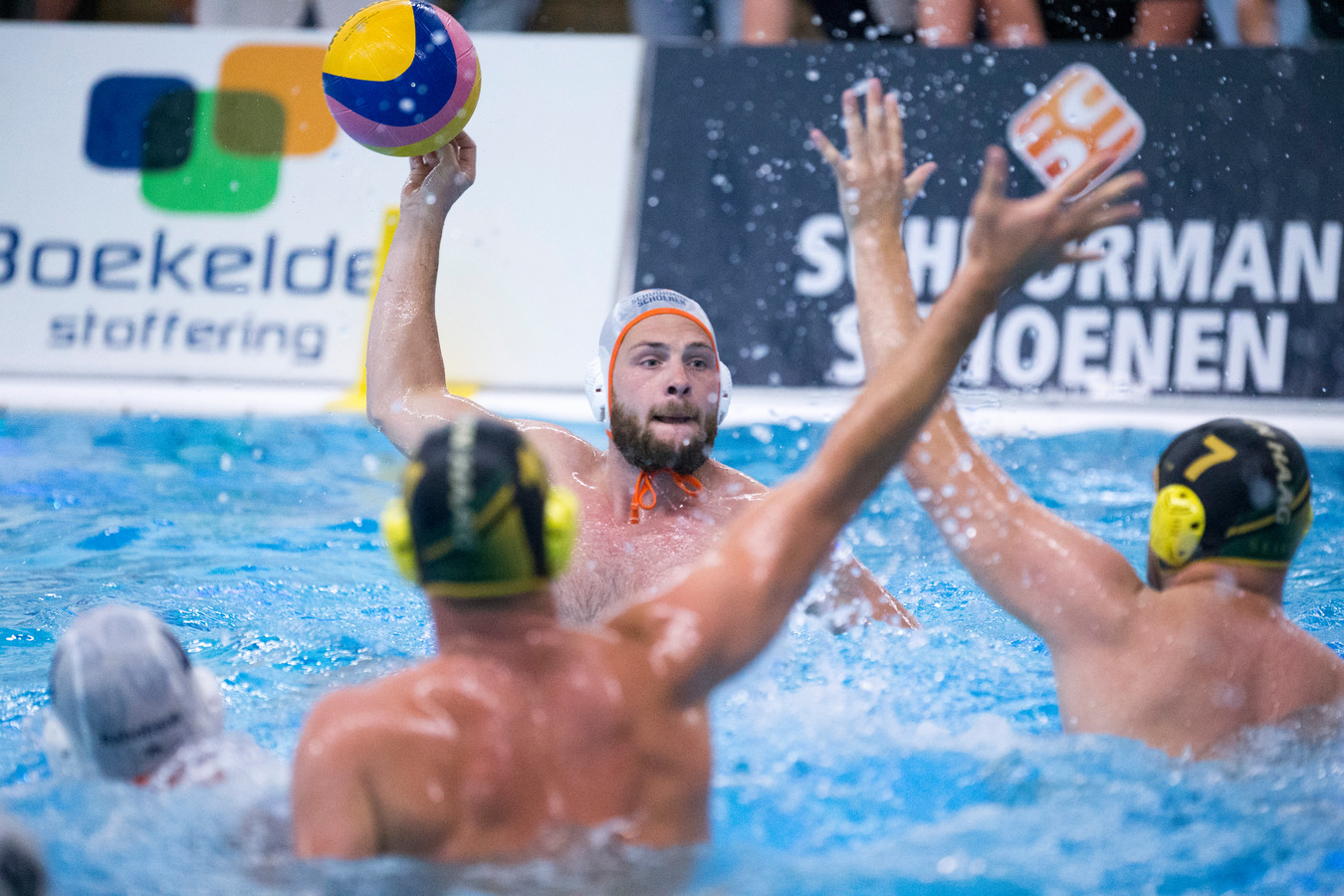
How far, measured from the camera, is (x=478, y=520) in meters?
1.83

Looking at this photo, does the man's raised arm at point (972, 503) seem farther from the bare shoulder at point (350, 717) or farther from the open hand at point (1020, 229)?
the bare shoulder at point (350, 717)

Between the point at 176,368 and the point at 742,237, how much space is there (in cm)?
295

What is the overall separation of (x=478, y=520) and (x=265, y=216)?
5.64 meters

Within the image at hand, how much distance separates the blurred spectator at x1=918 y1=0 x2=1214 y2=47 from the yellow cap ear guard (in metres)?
4.72

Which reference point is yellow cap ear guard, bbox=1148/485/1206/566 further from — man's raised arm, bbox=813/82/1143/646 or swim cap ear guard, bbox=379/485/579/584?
swim cap ear guard, bbox=379/485/579/584

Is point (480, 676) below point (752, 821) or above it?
above

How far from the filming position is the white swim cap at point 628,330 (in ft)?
12.3

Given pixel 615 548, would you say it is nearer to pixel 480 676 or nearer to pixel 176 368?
pixel 480 676

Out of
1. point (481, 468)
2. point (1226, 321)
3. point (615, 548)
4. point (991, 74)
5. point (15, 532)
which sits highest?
point (991, 74)

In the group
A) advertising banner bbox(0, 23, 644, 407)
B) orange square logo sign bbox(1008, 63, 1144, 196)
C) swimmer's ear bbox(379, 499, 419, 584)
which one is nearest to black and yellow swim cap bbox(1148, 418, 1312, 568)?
swimmer's ear bbox(379, 499, 419, 584)

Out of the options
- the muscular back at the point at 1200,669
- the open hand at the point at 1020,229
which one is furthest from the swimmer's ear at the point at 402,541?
the muscular back at the point at 1200,669

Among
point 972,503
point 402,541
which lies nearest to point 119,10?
point 972,503

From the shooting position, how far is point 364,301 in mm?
6848

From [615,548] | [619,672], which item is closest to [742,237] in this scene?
[615,548]
